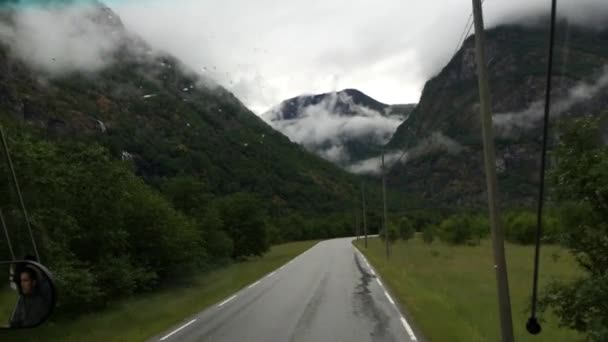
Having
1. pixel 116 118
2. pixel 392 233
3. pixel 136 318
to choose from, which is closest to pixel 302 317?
pixel 136 318

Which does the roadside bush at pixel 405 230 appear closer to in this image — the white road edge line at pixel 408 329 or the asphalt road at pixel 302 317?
the asphalt road at pixel 302 317

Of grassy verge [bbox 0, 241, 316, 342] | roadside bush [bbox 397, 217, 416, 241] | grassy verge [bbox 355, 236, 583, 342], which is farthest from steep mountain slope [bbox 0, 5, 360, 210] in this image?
grassy verge [bbox 0, 241, 316, 342]

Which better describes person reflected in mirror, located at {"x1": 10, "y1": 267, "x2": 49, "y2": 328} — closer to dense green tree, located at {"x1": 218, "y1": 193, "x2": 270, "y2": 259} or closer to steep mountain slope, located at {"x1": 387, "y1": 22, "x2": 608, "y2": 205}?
steep mountain slope, located at {"x1": 387, "y1": 22, "x2": 608, "y2": 205}

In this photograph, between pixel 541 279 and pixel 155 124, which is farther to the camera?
pixel 155 124

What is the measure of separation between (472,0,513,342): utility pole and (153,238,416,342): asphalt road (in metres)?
2.59

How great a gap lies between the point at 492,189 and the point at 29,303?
8921 millimetres

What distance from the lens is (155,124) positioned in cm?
18488

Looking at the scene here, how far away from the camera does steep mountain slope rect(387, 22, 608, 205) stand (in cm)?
970

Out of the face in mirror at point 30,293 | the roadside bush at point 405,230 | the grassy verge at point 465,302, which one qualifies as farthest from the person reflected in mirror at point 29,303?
the roadside bush at point 405,230

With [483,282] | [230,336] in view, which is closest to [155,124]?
[483,282]

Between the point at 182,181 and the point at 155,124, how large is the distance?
472 ft

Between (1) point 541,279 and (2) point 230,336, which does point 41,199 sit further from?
(1) point 541,279

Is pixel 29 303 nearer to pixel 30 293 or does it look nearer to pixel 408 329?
pixel 30 293

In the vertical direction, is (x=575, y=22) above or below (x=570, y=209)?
above
